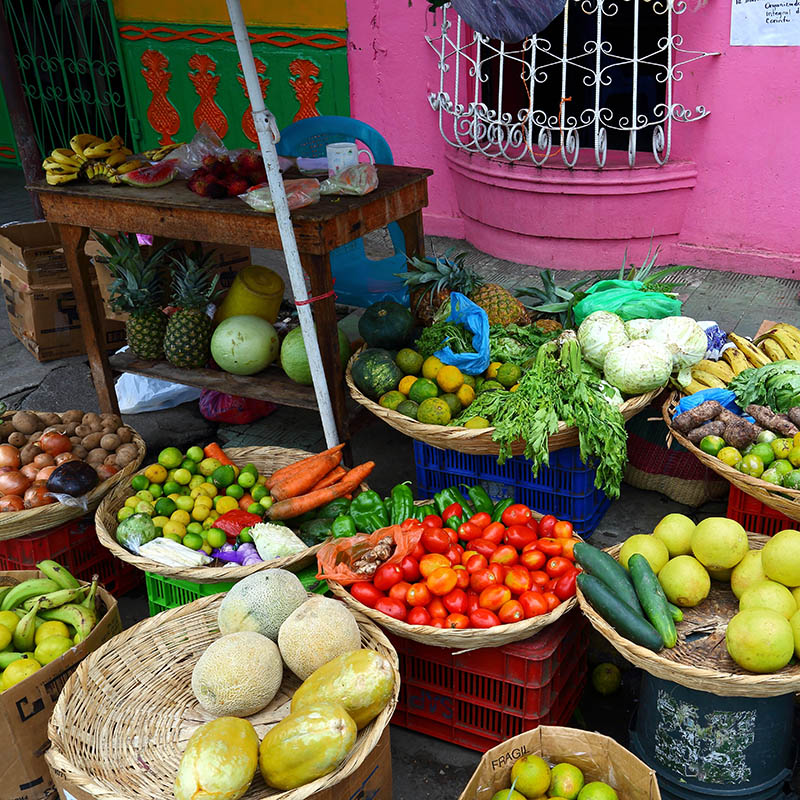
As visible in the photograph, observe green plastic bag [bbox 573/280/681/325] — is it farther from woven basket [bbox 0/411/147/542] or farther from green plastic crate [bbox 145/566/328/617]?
woven basket [bbox 0/411/147/542]

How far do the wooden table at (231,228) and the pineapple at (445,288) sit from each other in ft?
0.60

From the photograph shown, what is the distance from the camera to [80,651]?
264cm

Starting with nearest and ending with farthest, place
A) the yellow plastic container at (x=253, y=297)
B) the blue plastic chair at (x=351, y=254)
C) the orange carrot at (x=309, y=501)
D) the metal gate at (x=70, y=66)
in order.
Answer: the orange carrot at (x=309, y=501) → the yellow plastic container at (x=253, y=297) → the blue plastic chair at (x=351, y=254) → the metal gate at (x=70, y=66)

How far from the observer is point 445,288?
14.3 ft

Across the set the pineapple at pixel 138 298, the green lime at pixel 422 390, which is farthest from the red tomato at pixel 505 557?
the pineapple at pixel 138 298

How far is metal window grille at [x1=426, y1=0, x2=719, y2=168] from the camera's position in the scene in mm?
6078

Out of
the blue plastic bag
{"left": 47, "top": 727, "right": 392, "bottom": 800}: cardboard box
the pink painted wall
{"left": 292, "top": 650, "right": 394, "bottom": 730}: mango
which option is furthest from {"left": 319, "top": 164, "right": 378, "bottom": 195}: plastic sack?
the pink painted wall

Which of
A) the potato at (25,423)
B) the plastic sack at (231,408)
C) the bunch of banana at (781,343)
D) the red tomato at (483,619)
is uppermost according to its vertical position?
the bunch of banana at (781,343)

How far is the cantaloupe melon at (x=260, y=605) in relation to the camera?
2.53m

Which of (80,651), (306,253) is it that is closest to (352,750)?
(80,651)

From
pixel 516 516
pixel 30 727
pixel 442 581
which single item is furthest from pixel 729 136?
pixel 30 727

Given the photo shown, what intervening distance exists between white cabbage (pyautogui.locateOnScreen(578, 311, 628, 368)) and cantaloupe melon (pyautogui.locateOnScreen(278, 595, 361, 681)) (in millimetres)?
1829

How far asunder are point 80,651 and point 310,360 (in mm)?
1501

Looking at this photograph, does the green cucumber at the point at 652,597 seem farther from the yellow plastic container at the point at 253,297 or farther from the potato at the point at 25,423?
the potato at the point at 25,423
